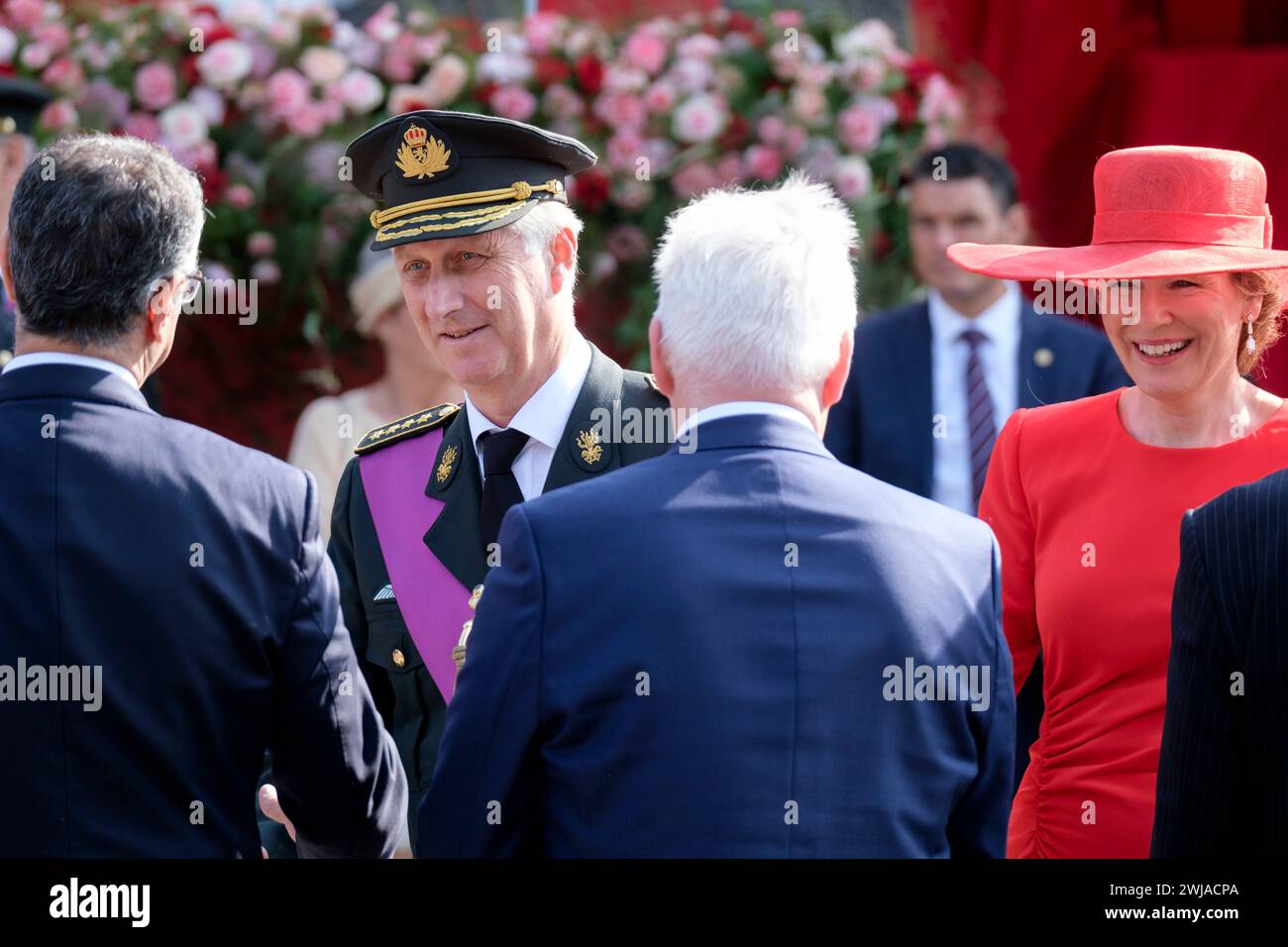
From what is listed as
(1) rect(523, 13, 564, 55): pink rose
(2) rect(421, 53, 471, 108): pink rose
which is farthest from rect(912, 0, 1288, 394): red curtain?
(2) rect(421, 53, 471, 108): pink rose

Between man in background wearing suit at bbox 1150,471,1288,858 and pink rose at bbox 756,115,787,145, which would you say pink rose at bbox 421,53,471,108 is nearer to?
pink rose at bbox 756,115,787,145

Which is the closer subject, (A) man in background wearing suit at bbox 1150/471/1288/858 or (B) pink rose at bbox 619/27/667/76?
(A) man in background wearing suit at bbox 1150/471/1288/858

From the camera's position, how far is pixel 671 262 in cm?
200

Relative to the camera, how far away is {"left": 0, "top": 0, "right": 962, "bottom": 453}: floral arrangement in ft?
15.0

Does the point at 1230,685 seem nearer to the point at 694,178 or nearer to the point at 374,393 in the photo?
the point at 694,178

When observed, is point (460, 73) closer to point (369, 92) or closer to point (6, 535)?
point (369, 92)

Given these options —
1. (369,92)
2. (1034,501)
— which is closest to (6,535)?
(1034,501)

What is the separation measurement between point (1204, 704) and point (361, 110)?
316 centimetres

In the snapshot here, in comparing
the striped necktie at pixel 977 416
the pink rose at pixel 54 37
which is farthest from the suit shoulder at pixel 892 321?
the pink rose at pixel 54 37

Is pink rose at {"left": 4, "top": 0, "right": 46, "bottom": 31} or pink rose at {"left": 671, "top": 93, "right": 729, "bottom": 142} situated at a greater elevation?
pink rose at {"left": 4, "top": 0, "right": 46, "bottom": 31}

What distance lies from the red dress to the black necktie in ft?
2.48

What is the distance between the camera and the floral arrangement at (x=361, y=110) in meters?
4.56

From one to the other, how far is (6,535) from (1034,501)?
→ 1.54m

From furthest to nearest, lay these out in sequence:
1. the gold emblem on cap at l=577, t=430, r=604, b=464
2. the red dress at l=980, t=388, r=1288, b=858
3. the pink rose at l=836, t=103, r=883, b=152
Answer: the pink rose at l=836, t=103, r=883, b=152 → the gold emblem on cap at l=577, t=430, r=604, b=464 → the red dress at l=980, t=388, r=1288, b=858
